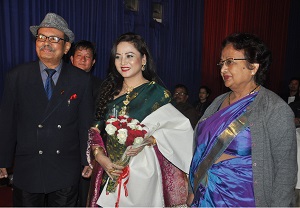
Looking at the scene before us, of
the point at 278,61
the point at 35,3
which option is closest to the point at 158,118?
the point at 35,3

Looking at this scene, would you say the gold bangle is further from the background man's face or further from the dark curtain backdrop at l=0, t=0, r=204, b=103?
the background man's face

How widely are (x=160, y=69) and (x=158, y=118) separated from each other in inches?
185

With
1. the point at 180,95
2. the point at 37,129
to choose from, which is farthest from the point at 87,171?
the point at 180,95

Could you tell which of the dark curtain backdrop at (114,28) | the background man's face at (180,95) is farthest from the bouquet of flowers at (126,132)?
the background man's face at (180,95)

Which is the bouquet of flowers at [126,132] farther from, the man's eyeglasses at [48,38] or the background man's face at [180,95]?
the background man's face at [180,95]

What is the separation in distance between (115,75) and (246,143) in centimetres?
120

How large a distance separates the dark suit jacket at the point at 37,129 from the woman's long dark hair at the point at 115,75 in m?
0.20

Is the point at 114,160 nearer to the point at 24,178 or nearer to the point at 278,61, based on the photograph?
the point at 24,178

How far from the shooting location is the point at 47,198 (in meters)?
2.53

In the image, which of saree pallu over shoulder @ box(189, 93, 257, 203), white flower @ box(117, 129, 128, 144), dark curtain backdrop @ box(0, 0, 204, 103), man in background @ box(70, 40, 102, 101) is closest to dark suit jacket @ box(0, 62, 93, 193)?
white flower @ box(117, 129, 128, 144)

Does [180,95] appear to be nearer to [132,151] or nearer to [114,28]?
[114,28]

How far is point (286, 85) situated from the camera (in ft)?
36.2

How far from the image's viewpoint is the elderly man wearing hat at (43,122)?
92.5 inches

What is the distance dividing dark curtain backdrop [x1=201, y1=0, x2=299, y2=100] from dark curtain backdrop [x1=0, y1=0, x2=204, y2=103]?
0.96 feet
